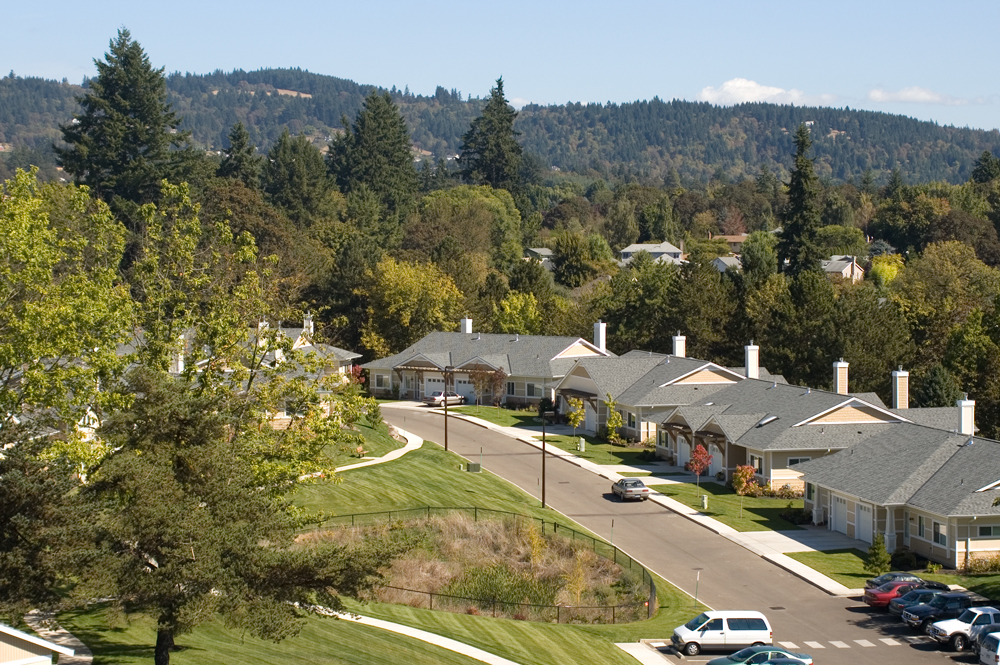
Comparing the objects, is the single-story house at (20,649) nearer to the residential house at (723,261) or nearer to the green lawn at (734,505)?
the green lawn at (734,505)

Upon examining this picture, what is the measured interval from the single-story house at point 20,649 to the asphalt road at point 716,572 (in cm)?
1888

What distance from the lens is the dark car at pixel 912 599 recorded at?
35.0 m

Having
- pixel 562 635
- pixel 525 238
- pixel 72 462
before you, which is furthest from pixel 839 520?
pixel 525 238

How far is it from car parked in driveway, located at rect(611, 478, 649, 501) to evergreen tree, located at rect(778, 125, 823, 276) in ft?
175

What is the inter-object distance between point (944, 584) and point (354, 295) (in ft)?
219

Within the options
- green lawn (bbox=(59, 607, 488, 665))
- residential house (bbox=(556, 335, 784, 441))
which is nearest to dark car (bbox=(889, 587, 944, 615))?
green lawn (bbox=(59, 607, 488, 665))

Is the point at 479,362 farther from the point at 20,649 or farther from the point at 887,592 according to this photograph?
the point at 20,649

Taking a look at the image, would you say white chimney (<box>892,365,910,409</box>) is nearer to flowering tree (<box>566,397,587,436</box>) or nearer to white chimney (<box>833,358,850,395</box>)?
white chimney (<box>833,358,850,395</box>)

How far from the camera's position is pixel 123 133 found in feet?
334

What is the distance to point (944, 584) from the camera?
37656 mm

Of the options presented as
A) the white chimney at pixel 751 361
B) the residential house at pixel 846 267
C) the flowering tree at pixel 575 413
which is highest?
the residential house at pixel 846 267

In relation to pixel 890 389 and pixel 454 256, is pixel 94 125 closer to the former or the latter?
pixel 454 256

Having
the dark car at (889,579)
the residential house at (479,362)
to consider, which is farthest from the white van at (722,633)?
the residential house at (479,362)

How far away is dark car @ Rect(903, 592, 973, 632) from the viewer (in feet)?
111
